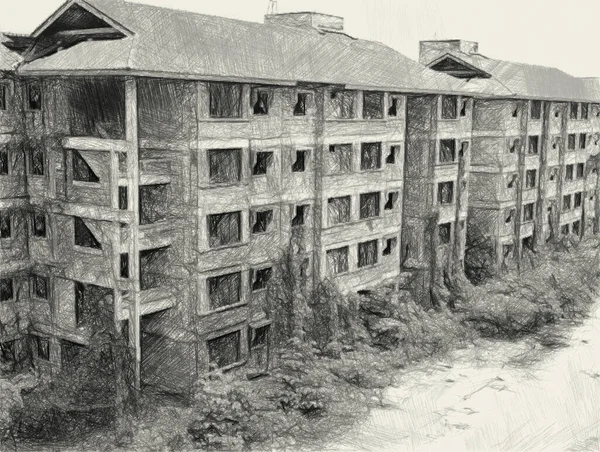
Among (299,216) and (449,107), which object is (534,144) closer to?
(449,107)

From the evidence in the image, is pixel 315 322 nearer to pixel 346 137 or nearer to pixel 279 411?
pixel 279 411

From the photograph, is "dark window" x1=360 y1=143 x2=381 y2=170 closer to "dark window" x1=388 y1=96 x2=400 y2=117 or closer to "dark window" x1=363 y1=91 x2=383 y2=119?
"dark window" x1=363 y1=91 x2=383 y2=119

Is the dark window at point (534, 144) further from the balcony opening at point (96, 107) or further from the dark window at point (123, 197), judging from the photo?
the dark window at point (123, 197)

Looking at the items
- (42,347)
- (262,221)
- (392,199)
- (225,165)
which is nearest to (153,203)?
(225,165)

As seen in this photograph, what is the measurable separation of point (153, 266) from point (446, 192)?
64.9 ft

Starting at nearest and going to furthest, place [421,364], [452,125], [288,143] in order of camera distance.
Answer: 1. [288,143]
2. [421,364]
3. [452,125]

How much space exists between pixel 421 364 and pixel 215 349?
999cm

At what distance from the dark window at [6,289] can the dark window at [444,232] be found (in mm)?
22972

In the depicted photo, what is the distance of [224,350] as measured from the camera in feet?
97.9

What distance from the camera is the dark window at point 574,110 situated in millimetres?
53213

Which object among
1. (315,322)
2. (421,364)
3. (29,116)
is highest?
(29,116)

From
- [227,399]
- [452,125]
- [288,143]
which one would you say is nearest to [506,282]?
[452,125]

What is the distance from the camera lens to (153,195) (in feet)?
91.1

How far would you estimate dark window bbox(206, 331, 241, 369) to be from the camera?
2923 centimetres
